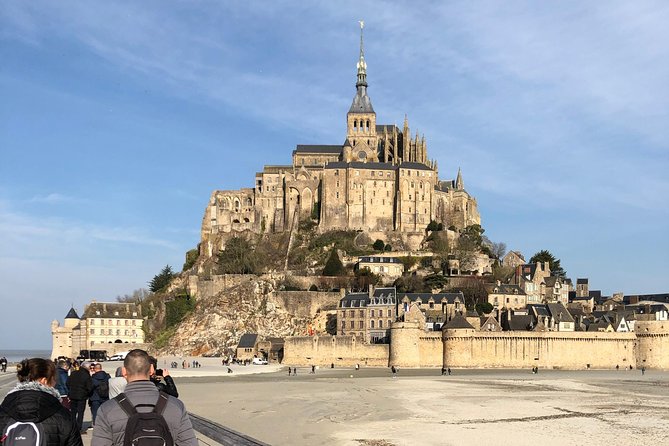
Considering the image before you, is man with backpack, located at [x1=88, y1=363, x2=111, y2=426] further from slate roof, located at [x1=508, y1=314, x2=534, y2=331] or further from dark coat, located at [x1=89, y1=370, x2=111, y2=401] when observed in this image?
slate roof, located at [x1=508, y1=314, x2=534, y2=331]

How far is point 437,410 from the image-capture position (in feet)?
91.4

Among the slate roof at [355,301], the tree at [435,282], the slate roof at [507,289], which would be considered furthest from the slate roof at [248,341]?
the slate roof at [507,289]

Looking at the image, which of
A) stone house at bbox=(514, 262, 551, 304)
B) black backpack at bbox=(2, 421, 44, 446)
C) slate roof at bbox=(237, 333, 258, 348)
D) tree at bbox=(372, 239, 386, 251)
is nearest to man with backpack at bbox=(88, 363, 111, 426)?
black backpack at bbox=(2, 421, 44, 446)

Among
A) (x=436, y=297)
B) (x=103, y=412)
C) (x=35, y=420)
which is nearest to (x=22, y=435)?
(x=35, y=420)

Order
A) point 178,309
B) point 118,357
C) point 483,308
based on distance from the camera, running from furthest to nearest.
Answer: point 178,309 → point 118,357 → point 483,308

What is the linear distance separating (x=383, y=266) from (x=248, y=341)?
16.7 metres

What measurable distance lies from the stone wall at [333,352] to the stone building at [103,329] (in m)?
22.3

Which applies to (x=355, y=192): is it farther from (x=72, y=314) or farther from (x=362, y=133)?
(x=72, y=314)

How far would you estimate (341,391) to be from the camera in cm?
3603

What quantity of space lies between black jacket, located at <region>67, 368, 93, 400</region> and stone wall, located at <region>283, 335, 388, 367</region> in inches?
1912

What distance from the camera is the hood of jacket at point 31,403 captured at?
5891mm

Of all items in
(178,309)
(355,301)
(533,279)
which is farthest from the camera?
(533,279)

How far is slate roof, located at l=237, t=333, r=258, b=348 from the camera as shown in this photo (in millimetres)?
68425

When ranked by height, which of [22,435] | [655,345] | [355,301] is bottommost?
[655,345]
